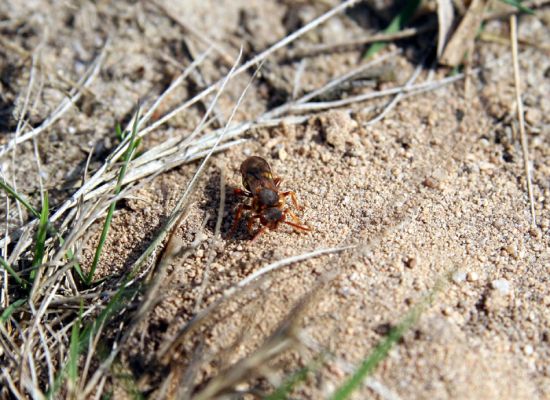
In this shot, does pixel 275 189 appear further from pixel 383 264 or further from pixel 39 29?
pixel 39 29

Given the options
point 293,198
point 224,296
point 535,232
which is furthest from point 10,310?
point 535,232

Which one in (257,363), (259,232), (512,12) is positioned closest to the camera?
(257,363)

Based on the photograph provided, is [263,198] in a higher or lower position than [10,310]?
higher

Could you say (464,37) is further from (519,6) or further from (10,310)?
(10,310)

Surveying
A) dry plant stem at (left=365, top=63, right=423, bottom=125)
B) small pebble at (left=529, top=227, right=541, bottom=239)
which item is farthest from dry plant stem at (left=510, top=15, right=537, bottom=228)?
dry plant stem at (left=365, top=63, right=423, bottom=125)

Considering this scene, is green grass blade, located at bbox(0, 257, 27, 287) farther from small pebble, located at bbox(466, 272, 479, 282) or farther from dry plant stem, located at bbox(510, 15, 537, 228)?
dry plant stem, located at bbox(510, 15, 537, 228)

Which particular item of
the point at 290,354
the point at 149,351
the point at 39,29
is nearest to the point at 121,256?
the point at 149,351
